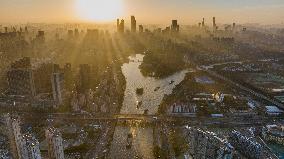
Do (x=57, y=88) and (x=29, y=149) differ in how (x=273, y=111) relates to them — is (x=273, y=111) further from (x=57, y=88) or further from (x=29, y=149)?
(x=29, y=149)

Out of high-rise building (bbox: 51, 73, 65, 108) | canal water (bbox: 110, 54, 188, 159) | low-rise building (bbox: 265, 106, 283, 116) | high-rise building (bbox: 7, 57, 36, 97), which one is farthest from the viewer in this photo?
high-rise building (bbox: 7, 57, 36, 97)

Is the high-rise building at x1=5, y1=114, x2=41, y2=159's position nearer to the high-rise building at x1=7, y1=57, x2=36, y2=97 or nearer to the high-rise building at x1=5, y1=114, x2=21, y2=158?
the high-rise building at x1=5, y1=114, x2=21, y2=158

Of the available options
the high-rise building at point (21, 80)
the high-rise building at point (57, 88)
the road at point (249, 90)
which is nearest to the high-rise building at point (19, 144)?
the high-rise building at point (57, 88)

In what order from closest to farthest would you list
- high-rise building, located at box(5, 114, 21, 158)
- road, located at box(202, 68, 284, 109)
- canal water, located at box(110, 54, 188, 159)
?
high-rise building, located at box(5, 114, 21, 158) → canal water, located at box(110, 54, 188, 159) → road, located at box(202, 68, 284, 109)

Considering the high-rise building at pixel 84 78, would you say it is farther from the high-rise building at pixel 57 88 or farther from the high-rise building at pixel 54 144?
the high-rise building at pixel 54 144

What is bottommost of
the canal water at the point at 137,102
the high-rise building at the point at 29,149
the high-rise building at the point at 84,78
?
the canal water at the point at 137,102

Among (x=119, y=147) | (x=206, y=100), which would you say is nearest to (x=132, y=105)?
(x=206, y=100)

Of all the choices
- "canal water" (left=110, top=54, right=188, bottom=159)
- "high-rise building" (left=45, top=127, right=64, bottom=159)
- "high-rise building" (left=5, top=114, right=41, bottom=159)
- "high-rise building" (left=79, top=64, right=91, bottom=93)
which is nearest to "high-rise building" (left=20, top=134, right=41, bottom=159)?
"high-rise building" (left=5, top=114, right=41, bottom=159)

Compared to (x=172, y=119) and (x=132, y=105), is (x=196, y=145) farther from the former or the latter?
(x=132, y=105)
